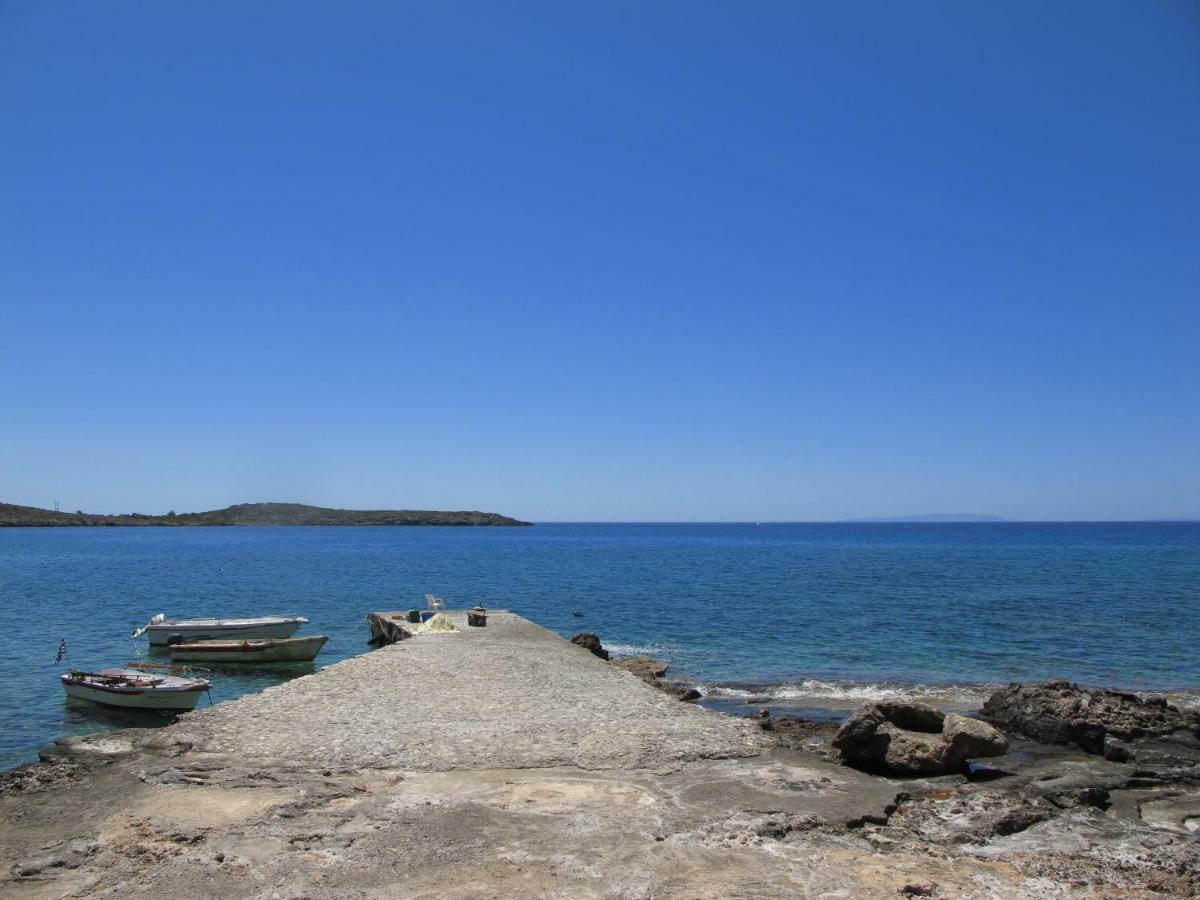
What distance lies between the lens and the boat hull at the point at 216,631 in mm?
29828

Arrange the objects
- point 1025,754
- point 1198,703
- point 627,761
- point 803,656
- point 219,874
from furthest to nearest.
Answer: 1. point 803,656
2. point 1198,703
3. point 1025,754
4. point 627,761
5. point 219,874

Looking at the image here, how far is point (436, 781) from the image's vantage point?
10.6m

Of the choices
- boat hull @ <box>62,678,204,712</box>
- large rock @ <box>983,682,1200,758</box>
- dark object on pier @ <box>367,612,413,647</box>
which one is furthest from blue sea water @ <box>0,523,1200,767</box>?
large rock @ <box>983,682,1200,758</box>

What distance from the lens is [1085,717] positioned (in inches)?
595

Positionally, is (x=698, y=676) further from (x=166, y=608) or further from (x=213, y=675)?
(x=166, y=608)

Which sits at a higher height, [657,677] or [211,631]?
[211,631]

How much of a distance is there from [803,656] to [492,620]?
10548mm

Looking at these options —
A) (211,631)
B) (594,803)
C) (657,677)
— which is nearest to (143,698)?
(211,631)

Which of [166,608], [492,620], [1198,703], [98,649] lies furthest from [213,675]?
[1198,703]

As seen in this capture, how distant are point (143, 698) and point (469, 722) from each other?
10.6 m

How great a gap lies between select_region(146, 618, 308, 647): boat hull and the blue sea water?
107cm

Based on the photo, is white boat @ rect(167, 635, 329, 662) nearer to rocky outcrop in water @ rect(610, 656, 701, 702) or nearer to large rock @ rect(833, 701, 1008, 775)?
rocky outcrop in water @ rect(610, 656, 701, 702)

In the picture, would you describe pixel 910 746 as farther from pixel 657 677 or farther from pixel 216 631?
pixel 216 631

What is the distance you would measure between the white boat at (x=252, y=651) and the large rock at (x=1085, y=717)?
67.8ft
